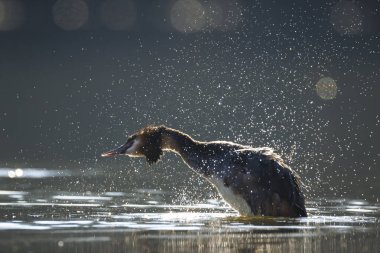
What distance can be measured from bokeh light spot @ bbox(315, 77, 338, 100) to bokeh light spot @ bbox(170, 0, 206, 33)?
10186 millimetres

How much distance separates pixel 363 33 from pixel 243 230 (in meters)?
45.6

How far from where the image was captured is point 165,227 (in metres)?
13.0

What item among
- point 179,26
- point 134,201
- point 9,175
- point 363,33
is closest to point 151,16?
point 179,26

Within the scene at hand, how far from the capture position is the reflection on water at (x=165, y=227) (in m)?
11.5

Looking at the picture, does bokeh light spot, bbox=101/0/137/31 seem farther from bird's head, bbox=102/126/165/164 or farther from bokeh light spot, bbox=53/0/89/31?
bird's head, bbox=102/126/165/164

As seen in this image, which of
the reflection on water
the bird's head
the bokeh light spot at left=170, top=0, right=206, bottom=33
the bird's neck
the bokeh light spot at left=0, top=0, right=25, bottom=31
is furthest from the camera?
the bokeh light spot at left=0, top=0, right=25, bottom=31

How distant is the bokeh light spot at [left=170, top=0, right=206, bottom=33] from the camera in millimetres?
60344

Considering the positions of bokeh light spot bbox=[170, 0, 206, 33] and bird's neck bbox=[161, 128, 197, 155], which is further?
bokeh light spot bbox=[170, 0, 206, 33]

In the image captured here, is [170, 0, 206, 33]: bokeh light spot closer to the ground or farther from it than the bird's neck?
farther from it

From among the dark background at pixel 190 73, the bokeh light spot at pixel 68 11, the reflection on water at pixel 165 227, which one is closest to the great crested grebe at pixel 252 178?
the reflection on water at pixel 165 227

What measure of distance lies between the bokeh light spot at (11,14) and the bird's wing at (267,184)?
153ft

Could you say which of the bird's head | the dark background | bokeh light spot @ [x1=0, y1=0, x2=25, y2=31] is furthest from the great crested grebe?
bokeh light spot @ [x1=0, y1=0, x2=25, y2=31]

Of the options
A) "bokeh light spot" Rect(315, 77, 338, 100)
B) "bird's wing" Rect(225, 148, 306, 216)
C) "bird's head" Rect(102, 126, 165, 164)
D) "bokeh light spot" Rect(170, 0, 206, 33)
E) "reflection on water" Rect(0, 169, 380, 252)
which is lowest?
"reflection on water" Rect(0, 169, 380, 252)

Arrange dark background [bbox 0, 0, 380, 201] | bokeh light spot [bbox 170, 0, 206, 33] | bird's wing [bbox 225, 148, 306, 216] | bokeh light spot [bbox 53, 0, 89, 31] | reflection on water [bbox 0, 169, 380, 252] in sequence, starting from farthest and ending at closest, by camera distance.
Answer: bokeh light spot [bbox 53, 0, 89, 31], bokeh light spot [bbox 170, 0, 206, 33], dark background [bbox 0, 0, 380, 201], bird's wing [bbox 225, 148, 306, 216], reflection on water [bbox 0, 169, 380, 252]
